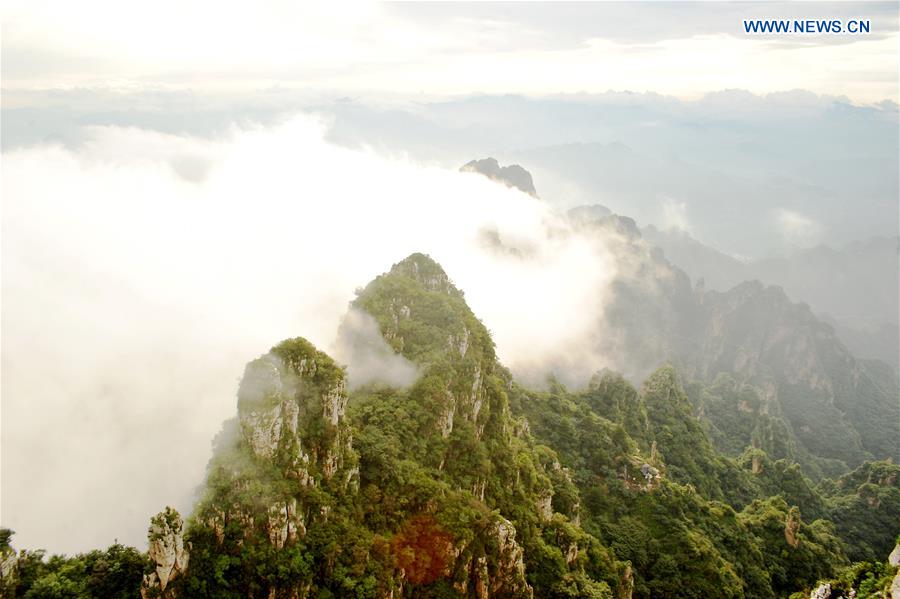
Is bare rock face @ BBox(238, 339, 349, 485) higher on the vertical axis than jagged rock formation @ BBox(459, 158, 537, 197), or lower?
lower

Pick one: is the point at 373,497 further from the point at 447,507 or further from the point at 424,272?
the point at 424,272

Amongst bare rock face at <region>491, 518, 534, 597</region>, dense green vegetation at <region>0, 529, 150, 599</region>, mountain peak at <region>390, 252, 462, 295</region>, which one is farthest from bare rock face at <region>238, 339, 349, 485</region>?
mountain peak at <region>390, 252, 462, 295</region>

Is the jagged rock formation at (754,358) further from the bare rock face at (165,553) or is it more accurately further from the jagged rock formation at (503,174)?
the bare rock face at (165,553)

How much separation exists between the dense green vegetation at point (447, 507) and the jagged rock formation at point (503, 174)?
372 ft

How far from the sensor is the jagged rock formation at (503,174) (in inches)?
6629

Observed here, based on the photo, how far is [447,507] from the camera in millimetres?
28188

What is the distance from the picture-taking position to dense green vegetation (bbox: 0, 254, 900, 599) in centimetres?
2258

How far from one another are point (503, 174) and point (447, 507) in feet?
500

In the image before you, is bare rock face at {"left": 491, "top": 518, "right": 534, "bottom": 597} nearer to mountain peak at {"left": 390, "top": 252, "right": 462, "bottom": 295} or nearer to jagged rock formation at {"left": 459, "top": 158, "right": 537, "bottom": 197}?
mountain peak at {"left": 390, "top": 252, "right": 462, "bottom": 295}

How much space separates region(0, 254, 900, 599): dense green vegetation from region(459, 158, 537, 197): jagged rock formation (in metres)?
113

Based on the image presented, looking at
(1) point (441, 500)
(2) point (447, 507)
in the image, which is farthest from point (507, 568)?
(1) point (441, 500)

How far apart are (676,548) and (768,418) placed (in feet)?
256

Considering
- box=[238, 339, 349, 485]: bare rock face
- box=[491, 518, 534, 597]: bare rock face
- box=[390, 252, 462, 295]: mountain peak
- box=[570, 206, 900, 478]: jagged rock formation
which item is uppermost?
box=[390, 252, 462, 295]: mountain peak

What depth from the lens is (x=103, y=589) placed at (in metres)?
22.3
